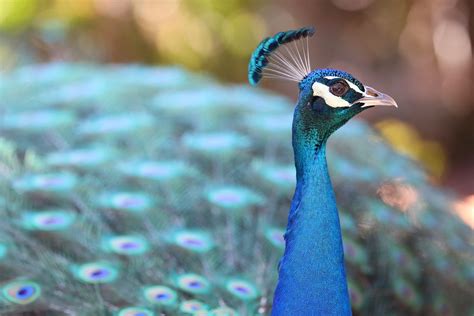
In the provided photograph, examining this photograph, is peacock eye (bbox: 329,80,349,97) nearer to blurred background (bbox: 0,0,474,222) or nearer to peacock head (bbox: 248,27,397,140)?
peacock head (bbox: 248,27,397,140)

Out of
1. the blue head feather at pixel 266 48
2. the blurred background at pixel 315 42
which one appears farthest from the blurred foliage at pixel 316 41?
the blue head feather at pixel 266 48

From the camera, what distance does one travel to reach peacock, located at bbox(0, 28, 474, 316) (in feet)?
4.29

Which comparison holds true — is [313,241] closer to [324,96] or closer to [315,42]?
[324,96]

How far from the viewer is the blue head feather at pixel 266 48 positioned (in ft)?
4.27

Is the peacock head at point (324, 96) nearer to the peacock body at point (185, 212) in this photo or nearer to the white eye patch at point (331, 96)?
the white eye patch at point (331, 96)

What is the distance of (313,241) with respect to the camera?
1.28 m

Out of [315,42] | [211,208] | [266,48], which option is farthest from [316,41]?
[266,48]

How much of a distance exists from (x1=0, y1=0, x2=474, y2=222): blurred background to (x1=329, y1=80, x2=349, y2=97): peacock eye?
368 cm

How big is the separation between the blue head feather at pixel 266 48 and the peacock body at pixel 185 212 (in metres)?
0.61

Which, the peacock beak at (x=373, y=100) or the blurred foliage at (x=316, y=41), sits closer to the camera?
the peacock beak at (x=373, y=100)

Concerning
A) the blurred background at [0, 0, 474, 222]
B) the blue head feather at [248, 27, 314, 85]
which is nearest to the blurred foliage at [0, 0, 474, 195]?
Answer: the blurred background at [0, 0, 474, 222]

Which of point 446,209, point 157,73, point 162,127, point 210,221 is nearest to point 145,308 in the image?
point 210,221

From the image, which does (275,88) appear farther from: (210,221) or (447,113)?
(210,221)

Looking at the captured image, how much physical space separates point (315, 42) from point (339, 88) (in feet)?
13.2
